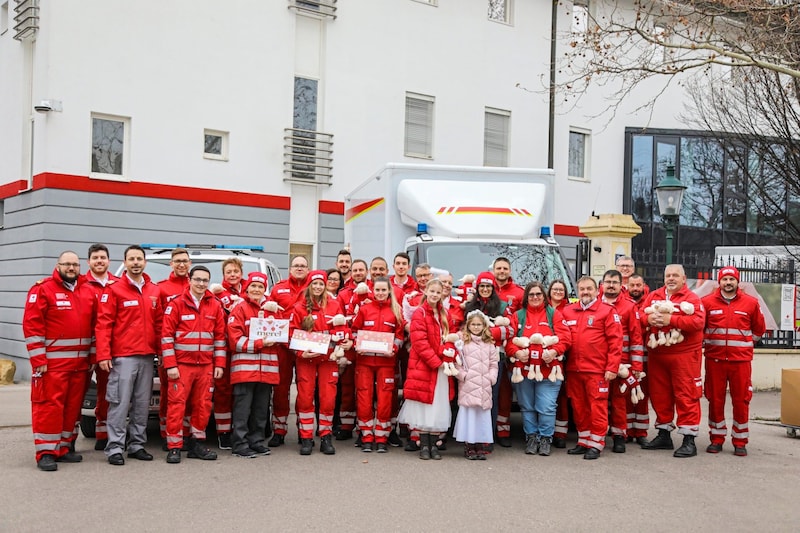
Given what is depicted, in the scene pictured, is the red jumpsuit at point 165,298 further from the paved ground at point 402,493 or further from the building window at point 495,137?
the building window at point 495,137

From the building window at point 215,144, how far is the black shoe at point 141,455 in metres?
10.9

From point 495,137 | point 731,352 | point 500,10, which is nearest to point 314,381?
point 731,352

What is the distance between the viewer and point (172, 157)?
17.9 metres

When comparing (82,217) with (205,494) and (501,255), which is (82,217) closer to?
(501,255)

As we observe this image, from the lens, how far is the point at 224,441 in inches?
358

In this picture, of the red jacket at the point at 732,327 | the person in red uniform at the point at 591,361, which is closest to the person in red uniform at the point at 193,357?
the person in red uniform at the point at 591,361

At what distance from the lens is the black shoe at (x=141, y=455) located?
8.32 meters

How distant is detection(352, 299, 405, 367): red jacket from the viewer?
901 centimetres

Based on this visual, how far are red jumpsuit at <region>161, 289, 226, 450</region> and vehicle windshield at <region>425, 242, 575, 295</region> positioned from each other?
3.03 metres

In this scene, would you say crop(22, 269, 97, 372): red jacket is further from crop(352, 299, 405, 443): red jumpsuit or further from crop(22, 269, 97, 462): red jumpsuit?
crop(352, 299, 405, 443): red jumpsuit

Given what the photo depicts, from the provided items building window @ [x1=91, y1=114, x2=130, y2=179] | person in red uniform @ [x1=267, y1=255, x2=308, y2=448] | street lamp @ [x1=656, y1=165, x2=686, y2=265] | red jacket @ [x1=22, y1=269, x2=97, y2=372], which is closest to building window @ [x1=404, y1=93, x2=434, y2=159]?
building window @ [x1=91, y1=114, x2=130, y2=179]

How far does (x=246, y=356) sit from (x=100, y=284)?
1600 millimetres

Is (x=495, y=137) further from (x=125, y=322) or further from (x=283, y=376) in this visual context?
(x=125, y=322)

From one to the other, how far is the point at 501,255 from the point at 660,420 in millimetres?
2689
